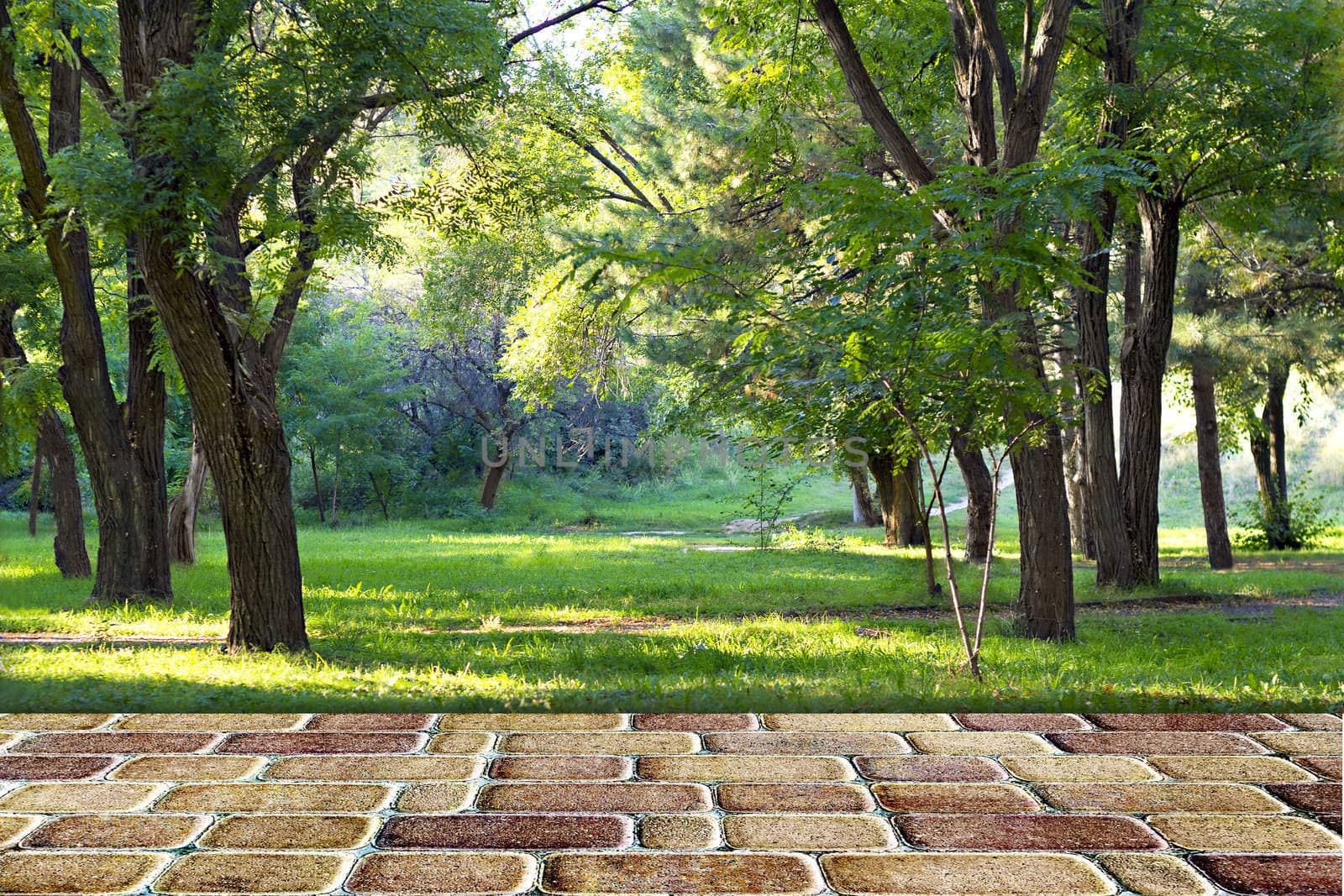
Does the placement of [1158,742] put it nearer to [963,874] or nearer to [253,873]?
[963,874]

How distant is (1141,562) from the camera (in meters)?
12.1

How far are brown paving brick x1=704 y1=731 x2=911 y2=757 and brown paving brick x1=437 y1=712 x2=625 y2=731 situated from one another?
31 centimetres

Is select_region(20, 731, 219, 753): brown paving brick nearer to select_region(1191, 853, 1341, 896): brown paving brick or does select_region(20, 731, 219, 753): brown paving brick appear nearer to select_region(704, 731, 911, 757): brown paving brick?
select_region(704, 731, 911, 757): brown paving brick

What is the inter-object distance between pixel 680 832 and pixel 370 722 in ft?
3.76

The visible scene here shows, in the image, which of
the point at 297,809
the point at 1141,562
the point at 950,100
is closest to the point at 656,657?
the point at 297,809

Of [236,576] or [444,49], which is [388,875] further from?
[444,49]

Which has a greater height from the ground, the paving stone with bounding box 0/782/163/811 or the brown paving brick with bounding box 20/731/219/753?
the brown paving brick with bounding box 20/731/219/753

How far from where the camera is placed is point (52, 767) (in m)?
2.37

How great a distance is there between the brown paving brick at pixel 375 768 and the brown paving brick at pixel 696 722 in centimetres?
50

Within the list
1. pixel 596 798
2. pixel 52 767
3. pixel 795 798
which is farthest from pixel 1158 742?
pixel 52 767

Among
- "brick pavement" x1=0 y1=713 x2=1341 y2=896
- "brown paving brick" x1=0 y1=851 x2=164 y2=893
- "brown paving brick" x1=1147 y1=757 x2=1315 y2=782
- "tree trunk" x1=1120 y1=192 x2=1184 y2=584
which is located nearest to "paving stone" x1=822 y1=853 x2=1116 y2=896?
"brick pavement" x1=0 y1=713 x2=1341 y2=896

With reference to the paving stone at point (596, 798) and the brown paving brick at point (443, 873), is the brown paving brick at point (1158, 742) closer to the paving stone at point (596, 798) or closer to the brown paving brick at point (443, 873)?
the paving stone at point (596, 798)

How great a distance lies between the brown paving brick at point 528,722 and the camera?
2744 mm

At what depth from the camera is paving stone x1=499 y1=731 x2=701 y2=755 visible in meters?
2.52
